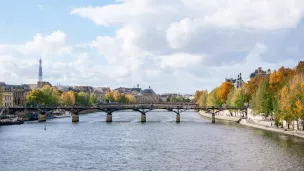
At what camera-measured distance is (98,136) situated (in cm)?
7881

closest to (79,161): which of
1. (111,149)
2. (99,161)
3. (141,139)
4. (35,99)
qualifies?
(99,161)

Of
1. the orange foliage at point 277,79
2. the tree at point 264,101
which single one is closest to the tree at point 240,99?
the orange foliage at point 277,79

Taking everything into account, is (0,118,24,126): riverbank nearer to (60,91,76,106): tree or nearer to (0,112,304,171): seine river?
(0,112,304,171): seine river

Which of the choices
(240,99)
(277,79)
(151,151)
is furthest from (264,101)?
(151,151)

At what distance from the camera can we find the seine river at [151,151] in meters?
49.3

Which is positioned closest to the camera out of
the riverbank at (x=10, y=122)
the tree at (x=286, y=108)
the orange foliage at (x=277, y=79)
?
the tree at (x=286, y=108)

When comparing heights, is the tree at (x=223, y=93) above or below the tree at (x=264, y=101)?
above

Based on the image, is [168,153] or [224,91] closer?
[168,153]

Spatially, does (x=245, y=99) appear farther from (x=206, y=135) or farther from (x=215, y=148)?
A: (x=215, y=148)

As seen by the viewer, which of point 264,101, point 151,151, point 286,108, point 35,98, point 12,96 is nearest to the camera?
point 151,151

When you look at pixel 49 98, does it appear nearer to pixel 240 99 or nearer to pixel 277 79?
pixel 240 99

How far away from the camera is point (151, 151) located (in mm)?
60156

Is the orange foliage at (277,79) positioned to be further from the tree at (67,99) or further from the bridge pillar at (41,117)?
the tree at (67,99)

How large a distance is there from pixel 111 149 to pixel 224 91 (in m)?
93.7
